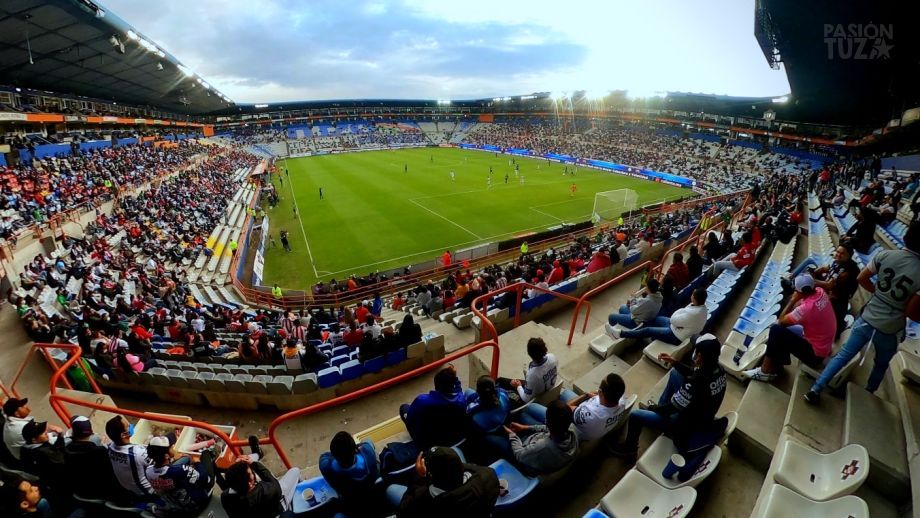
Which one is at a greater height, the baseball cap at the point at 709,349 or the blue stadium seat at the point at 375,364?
the baseball cap at the point at 709,349

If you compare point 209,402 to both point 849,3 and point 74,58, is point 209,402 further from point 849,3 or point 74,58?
point 74,58

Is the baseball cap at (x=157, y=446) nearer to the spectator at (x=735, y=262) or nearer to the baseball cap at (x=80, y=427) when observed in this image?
the baseball cap at (x=80, y=427)

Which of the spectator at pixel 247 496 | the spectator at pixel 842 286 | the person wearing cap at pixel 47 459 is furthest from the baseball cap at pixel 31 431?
the spectator at pixel 842 286

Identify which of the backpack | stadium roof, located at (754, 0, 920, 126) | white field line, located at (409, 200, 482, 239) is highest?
stadium roof, located at (754, 0, 920, 126)

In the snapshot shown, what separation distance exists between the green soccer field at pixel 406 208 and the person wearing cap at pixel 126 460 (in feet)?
53.5

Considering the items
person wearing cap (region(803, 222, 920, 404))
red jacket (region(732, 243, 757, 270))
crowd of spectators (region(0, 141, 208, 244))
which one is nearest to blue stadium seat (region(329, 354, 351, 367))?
person wearing cap (region(803, 222, 920, 404))

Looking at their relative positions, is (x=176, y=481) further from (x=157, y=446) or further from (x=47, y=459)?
(x=47, y=459)

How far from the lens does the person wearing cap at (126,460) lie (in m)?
3.64

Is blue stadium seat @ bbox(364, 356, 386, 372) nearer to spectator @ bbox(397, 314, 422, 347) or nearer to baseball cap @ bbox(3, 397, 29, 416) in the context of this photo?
spectator @ bbox(397, 314, 422, 347)

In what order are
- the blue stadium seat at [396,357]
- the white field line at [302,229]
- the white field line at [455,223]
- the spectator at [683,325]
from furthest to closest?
the white field line at [455,223]
the white field line at [302,229]
the blue stadium seat at [396,357]
the spectator at [683,325]

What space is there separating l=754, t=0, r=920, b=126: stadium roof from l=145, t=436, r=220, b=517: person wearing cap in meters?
21.2

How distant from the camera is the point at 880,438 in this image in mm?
3246

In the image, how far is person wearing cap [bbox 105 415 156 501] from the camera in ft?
Answer: 11.9

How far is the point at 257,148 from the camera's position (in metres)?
69.1
